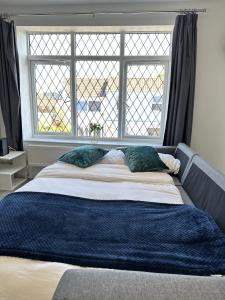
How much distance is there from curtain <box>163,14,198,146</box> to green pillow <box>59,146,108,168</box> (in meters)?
0.98

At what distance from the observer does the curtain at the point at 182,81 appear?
2.77 m

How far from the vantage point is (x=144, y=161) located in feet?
8.25

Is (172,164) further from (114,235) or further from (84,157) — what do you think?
(114,235)

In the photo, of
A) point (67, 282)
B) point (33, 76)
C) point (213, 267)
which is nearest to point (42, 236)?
point (67, 282)

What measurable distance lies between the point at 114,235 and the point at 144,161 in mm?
1268

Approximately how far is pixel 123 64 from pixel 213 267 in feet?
9.22

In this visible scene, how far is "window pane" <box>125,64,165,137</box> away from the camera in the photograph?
10.8 ft

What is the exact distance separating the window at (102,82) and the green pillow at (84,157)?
85 centimetres

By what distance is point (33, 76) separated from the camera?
3.53 meters

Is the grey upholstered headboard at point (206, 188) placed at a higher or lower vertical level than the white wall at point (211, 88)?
lower

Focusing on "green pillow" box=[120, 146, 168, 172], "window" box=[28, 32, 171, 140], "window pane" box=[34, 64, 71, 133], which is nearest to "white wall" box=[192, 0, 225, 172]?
"window" box=[28, 32, 171, 140]

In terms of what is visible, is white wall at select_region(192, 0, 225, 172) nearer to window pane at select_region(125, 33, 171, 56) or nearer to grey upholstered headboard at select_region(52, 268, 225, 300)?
window pane at select_region(125, 33, 171, 56)

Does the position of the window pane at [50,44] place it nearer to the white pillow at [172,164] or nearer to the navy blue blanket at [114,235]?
the white pillow at [172,164]

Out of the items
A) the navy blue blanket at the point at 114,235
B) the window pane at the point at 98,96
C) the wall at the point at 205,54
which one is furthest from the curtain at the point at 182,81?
the navy blue blanket at the point at 114,235
